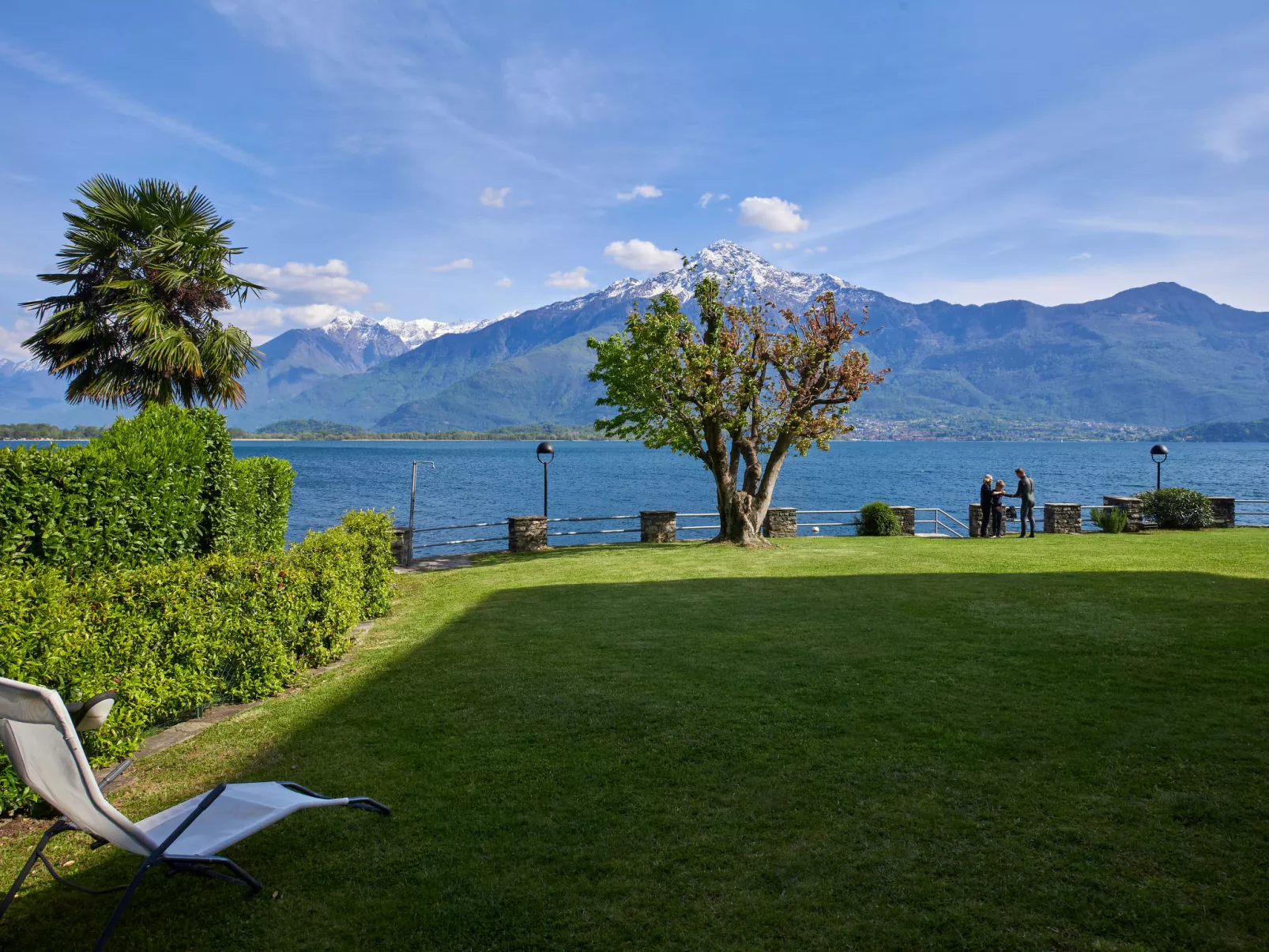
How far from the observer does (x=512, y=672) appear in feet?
21.6

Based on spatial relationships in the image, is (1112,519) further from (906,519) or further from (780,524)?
(780,524)

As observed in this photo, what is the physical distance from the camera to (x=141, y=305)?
12.4 meters

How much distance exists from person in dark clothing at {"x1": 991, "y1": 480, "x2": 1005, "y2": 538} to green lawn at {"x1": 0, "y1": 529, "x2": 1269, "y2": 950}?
33.9 ft

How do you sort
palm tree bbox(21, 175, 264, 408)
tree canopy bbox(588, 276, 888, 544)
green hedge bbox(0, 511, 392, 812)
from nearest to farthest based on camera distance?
green hedge bbox(0, 511, 392, 812) → palm tree bbox(21, 175, 264, 408) → tree canopy bbox(588, 276, 888, 544)

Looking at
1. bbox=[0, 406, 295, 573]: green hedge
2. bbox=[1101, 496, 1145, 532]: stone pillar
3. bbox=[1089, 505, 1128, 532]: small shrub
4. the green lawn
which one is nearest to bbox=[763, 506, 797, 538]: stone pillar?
bbox=[1089, 505, 1128, 532]: small shrub

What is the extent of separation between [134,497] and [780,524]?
601 inches

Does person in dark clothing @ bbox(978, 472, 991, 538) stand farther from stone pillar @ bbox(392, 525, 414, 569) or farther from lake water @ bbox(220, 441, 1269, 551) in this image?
lake water @ bbox(220, 441, 1269, 551)

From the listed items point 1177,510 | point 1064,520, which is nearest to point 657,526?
point 1064,520

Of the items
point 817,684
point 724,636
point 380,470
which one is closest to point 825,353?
point 724,636

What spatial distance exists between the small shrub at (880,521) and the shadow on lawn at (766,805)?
12.4 meters

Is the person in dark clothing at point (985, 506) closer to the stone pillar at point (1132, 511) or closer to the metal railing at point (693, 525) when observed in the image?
the metal railing at point (693, 525)

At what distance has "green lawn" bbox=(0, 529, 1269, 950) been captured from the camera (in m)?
Result: 3.01

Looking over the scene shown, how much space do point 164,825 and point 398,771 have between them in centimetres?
155

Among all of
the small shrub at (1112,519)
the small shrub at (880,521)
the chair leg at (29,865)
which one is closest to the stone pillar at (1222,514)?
the small shrub at (1112,519)
